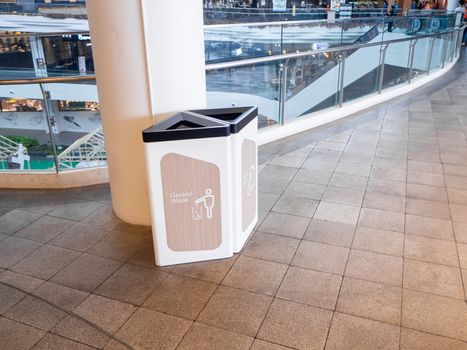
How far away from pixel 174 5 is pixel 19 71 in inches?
339

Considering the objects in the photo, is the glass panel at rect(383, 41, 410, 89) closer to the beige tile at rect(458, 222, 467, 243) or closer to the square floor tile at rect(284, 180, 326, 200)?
the square floor tile at rect(284, 180, 326, 200)

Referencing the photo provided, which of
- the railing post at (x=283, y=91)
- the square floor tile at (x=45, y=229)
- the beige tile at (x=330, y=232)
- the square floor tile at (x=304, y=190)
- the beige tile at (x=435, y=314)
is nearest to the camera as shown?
the beige tile at (x=435, y=314)

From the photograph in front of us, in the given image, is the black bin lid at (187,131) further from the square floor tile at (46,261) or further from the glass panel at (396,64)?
the glass panel at (396,64)

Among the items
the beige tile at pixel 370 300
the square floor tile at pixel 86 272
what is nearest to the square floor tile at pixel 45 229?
the square floor tile at pixel 86 272

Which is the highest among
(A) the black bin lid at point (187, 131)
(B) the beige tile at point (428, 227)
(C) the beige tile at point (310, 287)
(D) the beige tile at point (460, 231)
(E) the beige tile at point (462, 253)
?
(A) the black bin lid at point (187, 131)

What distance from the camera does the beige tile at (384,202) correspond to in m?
3.34

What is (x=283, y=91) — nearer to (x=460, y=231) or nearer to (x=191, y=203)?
(x=460, y=231)

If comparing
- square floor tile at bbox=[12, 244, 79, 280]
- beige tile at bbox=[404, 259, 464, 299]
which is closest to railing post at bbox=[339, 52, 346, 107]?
beige tile at bbox=[404, 259, 464, 299]

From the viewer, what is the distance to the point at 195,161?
2418 mm

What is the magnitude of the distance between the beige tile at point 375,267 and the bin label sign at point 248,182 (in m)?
0.71

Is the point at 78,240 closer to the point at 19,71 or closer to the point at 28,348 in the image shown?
the point at 28,348

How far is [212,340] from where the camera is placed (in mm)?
2004

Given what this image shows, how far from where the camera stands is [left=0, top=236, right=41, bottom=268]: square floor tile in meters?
2.69

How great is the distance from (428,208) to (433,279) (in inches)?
40.0
